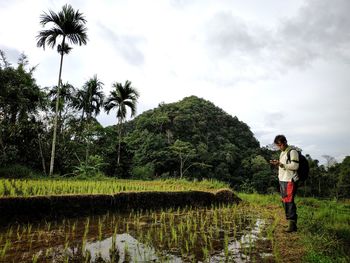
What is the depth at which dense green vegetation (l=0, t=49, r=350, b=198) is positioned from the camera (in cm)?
1569

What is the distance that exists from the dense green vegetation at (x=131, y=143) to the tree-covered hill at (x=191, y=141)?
122mm

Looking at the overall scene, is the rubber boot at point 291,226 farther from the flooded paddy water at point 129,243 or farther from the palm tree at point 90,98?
the palm tree at point 90,98

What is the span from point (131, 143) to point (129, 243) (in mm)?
29243

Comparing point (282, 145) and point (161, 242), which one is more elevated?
point (282, 145)

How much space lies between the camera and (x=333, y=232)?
5.33 m

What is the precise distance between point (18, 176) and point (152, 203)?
25.2 feet

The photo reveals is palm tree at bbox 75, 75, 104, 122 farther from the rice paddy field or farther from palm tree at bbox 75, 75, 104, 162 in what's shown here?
the rice paddy field

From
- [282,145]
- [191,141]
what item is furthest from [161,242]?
[191,141]

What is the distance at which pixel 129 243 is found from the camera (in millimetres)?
4609

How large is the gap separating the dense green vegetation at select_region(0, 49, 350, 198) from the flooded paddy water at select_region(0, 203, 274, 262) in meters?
8.97

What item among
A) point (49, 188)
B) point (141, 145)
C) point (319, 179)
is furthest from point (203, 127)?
point (49, 188)

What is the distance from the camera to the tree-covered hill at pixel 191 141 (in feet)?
105

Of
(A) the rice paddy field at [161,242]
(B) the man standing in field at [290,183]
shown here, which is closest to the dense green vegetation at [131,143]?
(A) the rice paddy field at [161,242]

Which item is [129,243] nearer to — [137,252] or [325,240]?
[137,252]
